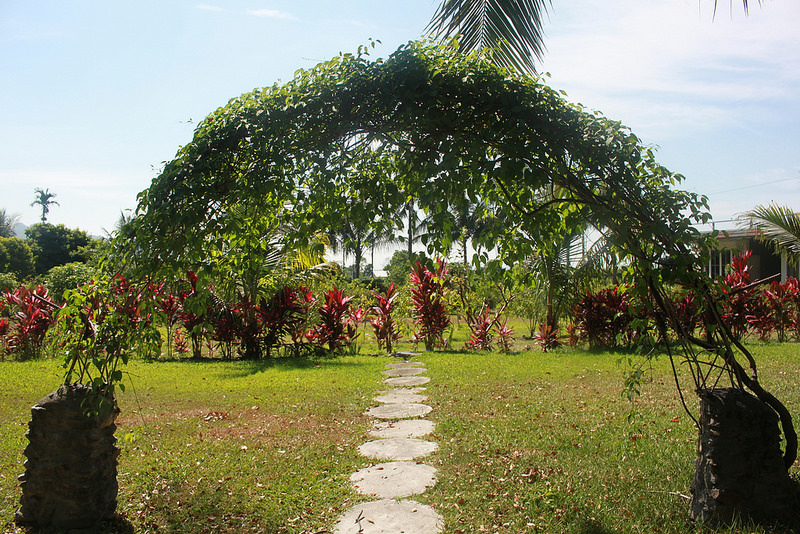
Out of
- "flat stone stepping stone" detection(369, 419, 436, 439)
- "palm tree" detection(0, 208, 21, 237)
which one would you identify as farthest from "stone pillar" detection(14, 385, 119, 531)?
"palm tree" detection(0, 208, 21, 237)

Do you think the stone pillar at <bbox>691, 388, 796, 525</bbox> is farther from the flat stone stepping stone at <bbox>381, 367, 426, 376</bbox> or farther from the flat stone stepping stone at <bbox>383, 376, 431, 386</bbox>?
the flat stone stepping stone at <bbox>381, 367, 426, 376</bbox>

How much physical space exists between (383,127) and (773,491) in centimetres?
305

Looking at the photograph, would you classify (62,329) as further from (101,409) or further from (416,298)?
(416,298)

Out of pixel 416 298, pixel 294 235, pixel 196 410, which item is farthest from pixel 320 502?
pixel 416 298

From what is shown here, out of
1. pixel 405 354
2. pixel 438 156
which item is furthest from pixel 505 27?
pixel 405 354

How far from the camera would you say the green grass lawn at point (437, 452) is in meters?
3.54

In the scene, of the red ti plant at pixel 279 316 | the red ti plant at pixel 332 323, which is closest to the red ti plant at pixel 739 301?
the red ti plant at pixel 332 323

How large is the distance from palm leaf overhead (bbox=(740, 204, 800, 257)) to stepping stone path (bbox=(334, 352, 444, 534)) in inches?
253

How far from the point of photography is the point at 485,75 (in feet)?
10.4

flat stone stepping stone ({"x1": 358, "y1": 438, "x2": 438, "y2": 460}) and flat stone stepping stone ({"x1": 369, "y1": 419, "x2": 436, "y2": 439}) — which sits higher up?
flat stone stepping stone ({"x1": 369, "y1": 419, "x2": 436, "y2": 439})

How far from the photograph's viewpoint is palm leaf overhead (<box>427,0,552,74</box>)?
5809 mm

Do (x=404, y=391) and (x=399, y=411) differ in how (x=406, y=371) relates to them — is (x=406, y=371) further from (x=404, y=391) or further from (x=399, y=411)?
(x=399, y=411)

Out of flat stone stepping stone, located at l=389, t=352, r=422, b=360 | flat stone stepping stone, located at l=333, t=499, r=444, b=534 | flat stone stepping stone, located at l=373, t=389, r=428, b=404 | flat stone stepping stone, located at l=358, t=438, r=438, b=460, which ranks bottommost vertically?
flat stone stepping stone, located at l=333, t=499, r=444, b=534

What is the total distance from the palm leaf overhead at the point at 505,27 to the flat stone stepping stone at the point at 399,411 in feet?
12.7
